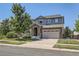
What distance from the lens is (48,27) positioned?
79.3 ft

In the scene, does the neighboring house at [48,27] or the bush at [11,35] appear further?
the neighboring house at [48,27]

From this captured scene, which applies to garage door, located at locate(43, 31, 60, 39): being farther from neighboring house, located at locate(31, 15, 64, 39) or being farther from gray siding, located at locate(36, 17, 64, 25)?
gray siding, located at locate(36, 17, 64, 25)

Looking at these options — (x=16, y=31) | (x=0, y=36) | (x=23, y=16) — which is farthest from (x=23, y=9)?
(x=0, y=36)

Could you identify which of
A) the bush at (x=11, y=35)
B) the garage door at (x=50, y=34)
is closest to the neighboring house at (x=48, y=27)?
the garage door at (x=50, y=34)

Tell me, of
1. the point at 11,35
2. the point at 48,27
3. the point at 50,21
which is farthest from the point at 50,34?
the point at 11,35

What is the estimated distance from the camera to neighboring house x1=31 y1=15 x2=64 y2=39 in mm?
23547

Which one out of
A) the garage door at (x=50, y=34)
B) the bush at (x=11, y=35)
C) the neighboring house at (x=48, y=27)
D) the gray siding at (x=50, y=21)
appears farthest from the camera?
the gray siding at (x=50, y=21)

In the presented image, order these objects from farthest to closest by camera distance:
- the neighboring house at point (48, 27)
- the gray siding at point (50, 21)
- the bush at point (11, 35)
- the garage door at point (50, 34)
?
the gray siding at point (50, 21) → the neighboring house at point (48, 27) → the garage door at point (50, 34) → the bush at point (11, 35)

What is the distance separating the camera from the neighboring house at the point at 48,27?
23547 mm

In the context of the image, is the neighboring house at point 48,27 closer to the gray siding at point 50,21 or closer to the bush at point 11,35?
the gray siding at point 50,21

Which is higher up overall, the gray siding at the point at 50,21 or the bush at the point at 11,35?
the gray siding at the point at 50,21

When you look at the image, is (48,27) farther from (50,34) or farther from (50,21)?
(50,21)

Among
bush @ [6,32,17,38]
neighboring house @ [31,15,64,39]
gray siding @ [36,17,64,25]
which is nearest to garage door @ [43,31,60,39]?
neighboring house @ [31,15,64,39]

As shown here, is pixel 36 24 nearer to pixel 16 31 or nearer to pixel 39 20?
pixel 39 20
